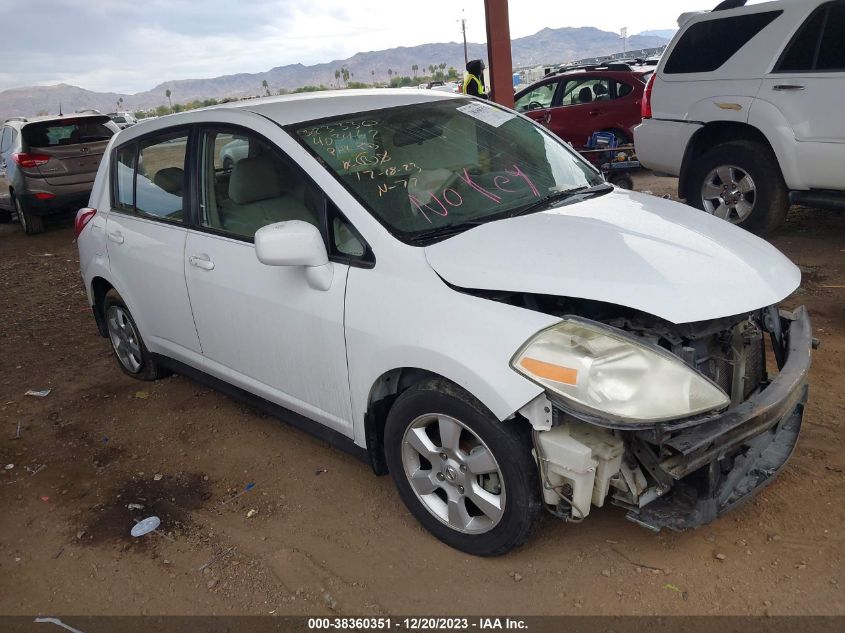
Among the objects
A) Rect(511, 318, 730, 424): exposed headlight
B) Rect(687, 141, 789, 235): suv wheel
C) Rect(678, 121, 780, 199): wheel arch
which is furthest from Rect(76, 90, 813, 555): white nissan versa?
Rect(678, 121, 780, 199): wheel arch

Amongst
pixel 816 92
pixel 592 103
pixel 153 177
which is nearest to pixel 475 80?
pixel 592 103

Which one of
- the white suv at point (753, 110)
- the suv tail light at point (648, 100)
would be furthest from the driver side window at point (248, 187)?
the suv tail light at point (648, 100)

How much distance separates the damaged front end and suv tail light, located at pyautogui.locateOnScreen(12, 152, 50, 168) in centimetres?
1036

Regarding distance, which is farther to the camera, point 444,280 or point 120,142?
point 120,142

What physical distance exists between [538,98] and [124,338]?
9.01 m

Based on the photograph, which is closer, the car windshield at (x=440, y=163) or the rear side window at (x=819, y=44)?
the car windshield at (x=440, y=163)

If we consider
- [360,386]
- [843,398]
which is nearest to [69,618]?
[360,386]

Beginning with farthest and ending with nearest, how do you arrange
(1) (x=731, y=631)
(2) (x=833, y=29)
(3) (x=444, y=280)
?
(2) (x=833, y=29) < (3) (x=444, y=280) < (1) (x=731, y=631)

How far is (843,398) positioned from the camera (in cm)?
365

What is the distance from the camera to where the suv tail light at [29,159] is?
1041 cm

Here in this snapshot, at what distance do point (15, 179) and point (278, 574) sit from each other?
10.3 meters

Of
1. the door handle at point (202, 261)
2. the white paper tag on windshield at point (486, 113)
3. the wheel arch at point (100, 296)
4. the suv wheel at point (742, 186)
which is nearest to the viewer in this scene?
the door handle at point (202, 261)

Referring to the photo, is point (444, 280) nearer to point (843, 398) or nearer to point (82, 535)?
point (82, 535)

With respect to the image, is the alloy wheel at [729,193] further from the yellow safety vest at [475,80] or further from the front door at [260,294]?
the front door at [260,294]
